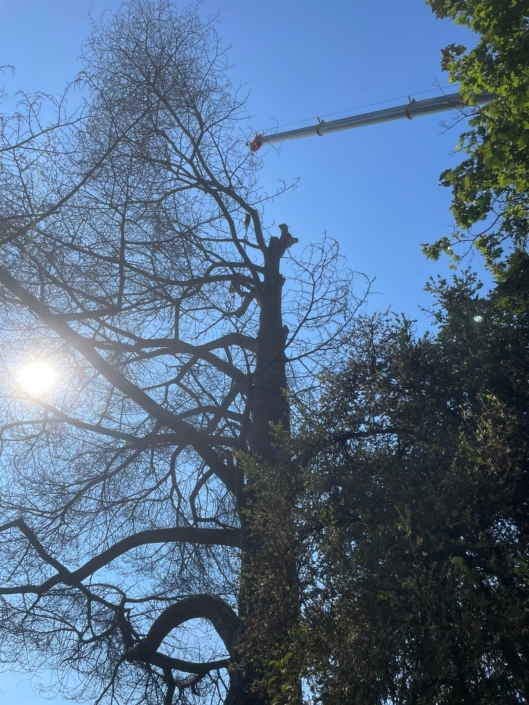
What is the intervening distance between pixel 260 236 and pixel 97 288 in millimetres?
2254

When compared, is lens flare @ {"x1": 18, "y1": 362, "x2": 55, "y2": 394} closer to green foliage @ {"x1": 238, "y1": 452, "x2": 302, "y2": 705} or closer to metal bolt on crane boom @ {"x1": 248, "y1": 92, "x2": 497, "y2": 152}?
green foliage @ {"x1": 238, "y1": 452, "x2": 302, "y2": 705}

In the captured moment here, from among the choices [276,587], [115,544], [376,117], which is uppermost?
[376,117]

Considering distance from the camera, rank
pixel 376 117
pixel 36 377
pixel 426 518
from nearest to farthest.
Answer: pixel 426 518 → pixel 36 377 → pixel 376 117

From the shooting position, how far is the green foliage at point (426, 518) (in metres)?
2.37

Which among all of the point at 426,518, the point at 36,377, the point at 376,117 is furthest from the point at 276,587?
the point at 376,117

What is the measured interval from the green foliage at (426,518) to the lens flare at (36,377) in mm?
3810

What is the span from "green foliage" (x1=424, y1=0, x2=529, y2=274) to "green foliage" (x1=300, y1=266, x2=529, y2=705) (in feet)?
4.69

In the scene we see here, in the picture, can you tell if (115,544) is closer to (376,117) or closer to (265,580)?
(265,580)

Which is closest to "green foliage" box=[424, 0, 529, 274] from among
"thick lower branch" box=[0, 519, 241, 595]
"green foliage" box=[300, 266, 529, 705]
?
"green foliage" box=[300, 266, 529, 705]

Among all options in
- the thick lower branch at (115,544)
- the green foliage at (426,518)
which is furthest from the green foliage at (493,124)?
the thick lower branch at (115,544)

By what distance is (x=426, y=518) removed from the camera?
2.83m

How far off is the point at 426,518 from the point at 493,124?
3.64 m

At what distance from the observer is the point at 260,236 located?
24.7 feet

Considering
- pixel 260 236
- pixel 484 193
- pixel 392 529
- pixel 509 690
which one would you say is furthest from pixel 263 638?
pixel 260 236
